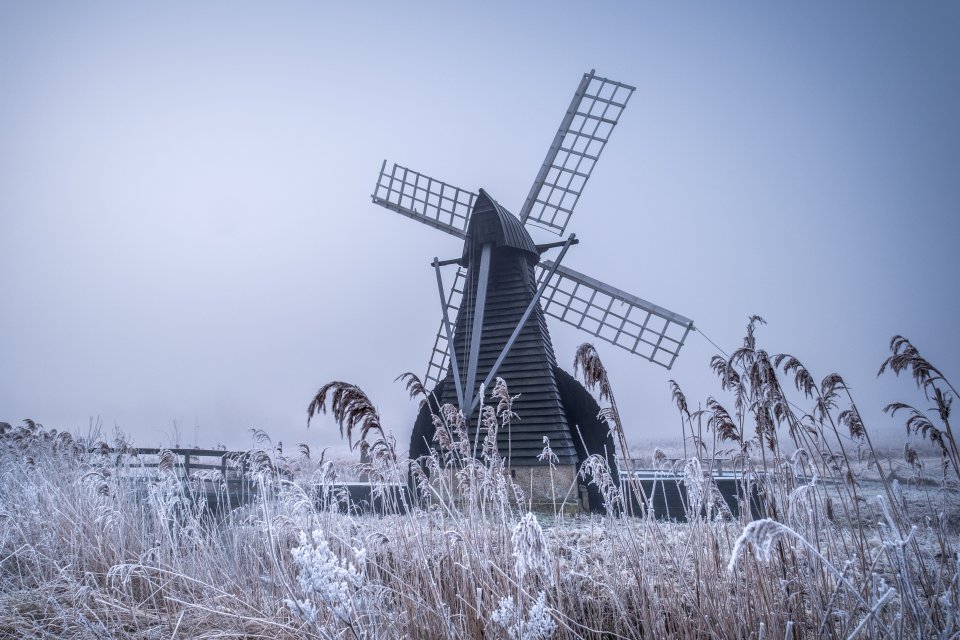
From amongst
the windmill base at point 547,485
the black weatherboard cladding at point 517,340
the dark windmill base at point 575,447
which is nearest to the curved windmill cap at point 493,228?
the black weatherboard cladding at point 517,340

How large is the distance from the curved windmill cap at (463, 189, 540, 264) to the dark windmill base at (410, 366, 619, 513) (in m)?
Result: 2.83

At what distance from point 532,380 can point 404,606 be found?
7.96 metres

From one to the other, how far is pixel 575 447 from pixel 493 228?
15.9 ft

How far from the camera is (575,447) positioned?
11062 mm

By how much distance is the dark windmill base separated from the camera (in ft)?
34.1

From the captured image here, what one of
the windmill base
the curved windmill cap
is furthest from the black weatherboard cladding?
the windmill base

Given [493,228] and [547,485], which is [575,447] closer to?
[547,485]

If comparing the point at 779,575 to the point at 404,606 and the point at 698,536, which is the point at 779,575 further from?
the point at 404,606

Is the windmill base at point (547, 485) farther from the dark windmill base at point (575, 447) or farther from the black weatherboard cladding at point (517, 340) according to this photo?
the black weatherboard cladding at point (517, 340)

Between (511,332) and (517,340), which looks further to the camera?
(511,332)

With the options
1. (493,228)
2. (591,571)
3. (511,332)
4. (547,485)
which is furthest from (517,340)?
(591,571)

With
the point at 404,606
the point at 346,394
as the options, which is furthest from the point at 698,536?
the point at 346,394

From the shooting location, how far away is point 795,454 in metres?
3.05

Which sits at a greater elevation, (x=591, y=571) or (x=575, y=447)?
(x=575, y=447)
